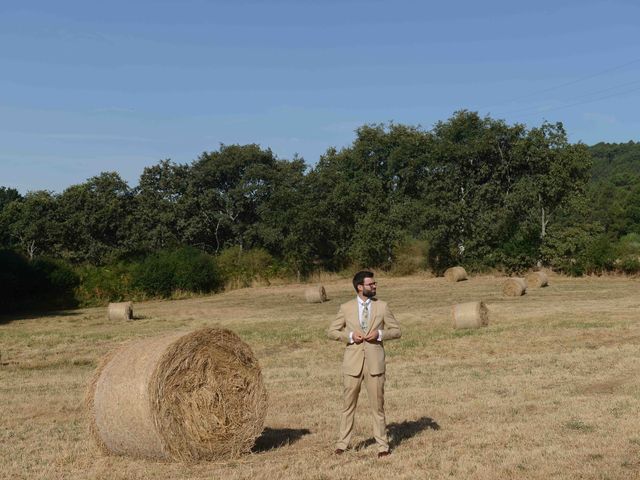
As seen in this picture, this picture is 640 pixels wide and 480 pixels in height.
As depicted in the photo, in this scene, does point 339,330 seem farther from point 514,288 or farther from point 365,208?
point 365,208

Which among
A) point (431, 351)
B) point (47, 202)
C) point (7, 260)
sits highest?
point (47, 202)

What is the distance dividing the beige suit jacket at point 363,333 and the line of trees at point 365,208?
36.3 m

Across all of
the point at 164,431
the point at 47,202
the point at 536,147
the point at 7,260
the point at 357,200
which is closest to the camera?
the point at 164,431

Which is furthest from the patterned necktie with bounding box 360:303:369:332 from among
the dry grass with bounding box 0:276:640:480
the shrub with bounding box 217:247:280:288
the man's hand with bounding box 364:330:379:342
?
the shrub with bounding box 217:247:280:288

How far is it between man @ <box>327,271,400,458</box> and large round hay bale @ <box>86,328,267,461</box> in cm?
126

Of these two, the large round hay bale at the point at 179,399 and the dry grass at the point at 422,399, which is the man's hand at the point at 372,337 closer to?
the dry grass at the point at 422,399

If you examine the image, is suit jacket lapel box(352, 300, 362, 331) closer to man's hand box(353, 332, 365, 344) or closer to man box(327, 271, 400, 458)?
man box(327, 271, 400, 458)

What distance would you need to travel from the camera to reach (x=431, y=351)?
18188mm

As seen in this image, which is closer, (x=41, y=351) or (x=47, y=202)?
(x=41, y=351)

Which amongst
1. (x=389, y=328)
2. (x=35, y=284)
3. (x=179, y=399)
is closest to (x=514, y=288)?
(x=35, y=284)

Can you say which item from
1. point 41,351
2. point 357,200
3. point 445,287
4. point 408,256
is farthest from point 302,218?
point 41,351

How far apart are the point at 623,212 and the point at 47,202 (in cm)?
5497

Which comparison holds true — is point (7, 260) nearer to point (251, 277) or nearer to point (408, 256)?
point (251, 277)

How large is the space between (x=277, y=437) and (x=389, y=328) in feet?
8.10
